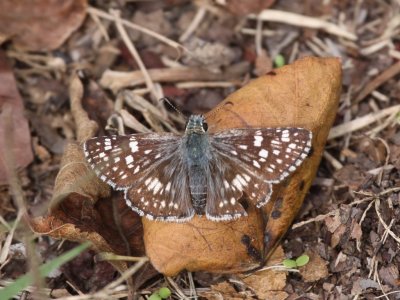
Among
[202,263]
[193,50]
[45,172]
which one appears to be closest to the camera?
[202,263]

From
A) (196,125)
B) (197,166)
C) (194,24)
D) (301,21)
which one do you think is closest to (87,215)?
(197,166)

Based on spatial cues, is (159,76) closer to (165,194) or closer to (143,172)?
(143,172)

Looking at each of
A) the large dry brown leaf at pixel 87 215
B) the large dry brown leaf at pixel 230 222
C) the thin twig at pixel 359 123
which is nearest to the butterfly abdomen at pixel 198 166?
the large dry brown leaf at pixel 230 222

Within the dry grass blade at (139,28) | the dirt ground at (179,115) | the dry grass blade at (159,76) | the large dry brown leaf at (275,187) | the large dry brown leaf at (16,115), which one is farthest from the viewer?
the dry grass blade at (159,76)

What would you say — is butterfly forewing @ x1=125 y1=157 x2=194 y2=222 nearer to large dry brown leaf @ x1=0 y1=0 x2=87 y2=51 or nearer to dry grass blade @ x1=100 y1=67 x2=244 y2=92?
dry grass blade @ x1=100 y1=67 x2=244 y2=92

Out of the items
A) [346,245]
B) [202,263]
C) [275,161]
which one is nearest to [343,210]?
[346,245]

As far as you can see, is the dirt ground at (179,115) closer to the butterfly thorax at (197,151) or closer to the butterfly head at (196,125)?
the butterfly thorax at (197,151)

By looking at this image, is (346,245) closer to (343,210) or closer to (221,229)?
(343,210)

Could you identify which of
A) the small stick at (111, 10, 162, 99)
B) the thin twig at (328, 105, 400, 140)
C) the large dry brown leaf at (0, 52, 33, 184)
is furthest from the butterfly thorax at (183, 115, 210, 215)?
the large dry brown leaf at (0, 52, 33, 184)
